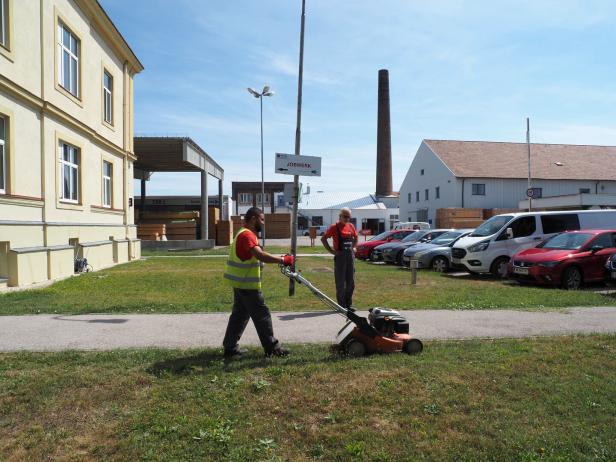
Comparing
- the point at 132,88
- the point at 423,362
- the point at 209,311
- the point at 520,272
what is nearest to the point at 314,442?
the point at 423,362

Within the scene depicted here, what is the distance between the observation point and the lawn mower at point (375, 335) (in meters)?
5.43

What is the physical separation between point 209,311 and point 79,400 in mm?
4124

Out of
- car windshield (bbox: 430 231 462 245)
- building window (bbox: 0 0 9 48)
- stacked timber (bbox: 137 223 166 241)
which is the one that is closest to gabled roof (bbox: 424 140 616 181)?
car windshield (bbox: 430 231 462 245)

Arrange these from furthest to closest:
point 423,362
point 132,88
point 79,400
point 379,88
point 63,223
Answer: point 379,88 < point 132,88 < point 63,223 < point 423,362 < point 79,400

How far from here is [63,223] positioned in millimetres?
13711

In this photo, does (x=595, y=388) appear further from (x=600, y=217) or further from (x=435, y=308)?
(x=600, y=217)

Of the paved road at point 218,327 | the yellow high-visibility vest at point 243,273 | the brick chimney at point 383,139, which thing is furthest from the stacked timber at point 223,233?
the yellow high-visibility vest at point 243,273

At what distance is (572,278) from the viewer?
37.9ft

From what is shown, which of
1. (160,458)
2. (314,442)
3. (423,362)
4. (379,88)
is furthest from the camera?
(379,88)

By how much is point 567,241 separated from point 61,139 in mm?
13930

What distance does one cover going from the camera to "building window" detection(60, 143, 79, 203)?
14.6 meters

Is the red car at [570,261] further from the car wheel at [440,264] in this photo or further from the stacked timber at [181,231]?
the stacked timber at [181,231]

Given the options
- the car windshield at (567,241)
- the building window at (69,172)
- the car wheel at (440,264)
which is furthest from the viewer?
the car wheel at (440,264)

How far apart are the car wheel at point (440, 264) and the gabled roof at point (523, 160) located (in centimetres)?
2824
